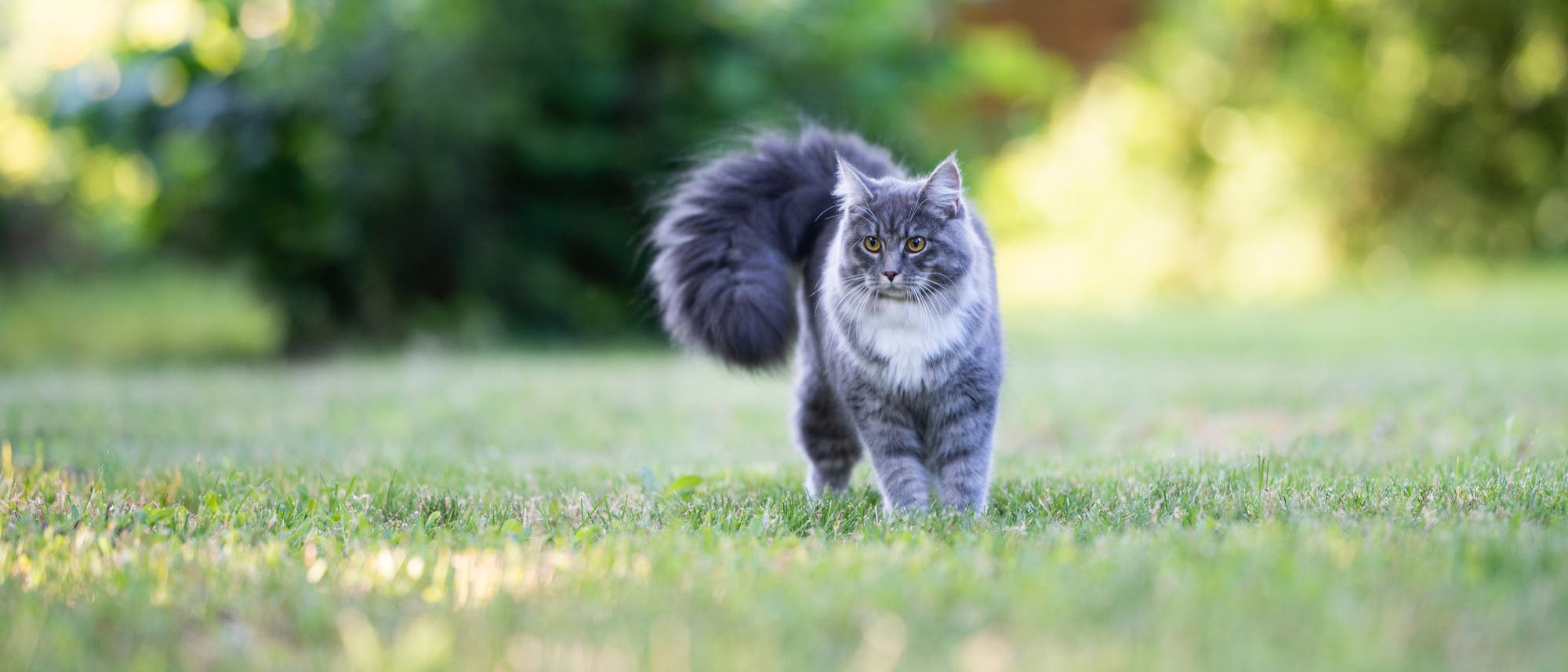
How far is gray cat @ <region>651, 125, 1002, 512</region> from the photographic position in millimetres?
3547

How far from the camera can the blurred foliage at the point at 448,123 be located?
9273mm

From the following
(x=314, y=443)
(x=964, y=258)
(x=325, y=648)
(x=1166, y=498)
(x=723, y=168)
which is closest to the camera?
(x=325, y=648)

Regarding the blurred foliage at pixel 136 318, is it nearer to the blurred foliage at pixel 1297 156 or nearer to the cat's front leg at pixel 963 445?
the cat's front leg at pixel 963 445

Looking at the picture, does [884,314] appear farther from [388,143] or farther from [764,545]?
[388,143]

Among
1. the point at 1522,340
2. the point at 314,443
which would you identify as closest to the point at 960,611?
the point at 314,443

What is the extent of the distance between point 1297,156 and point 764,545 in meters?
14.3

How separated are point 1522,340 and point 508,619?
27.9 feet

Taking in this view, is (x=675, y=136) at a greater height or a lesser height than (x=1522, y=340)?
greater

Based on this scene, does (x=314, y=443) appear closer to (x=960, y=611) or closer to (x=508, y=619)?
(x=508, y=619)

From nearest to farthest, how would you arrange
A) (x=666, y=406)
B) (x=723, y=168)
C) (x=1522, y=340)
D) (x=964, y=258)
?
(x=964, y=258)
(x=723, y=168)
(x=666, y=406)
(x=1522, y=340)

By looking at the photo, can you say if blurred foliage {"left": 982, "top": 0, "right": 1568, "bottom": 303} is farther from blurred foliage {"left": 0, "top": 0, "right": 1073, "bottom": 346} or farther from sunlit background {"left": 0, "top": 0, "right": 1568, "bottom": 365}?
blurred foliage {"left": 0, "top": 0, "right": 1073, "bottom": 346}

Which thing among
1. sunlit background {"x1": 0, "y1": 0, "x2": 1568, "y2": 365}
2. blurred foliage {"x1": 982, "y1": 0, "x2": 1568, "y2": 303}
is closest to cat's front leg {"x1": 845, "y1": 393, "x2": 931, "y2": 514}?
sunlit background {"x1": 0, "y1": 0, "x2": 1568, "y2": 365}

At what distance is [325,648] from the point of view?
2188 mm

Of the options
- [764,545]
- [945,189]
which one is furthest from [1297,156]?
[764,545]
